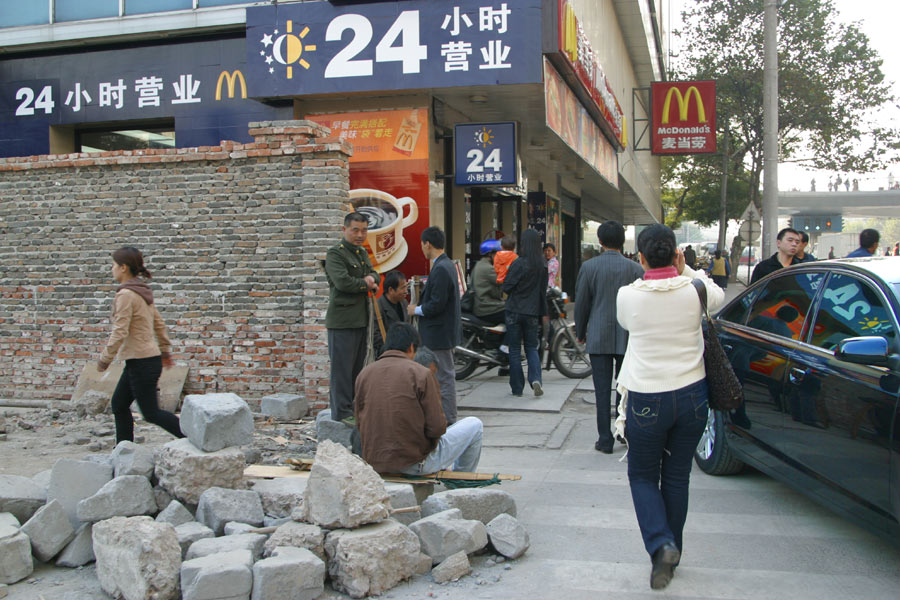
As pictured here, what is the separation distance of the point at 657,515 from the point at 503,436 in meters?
3.49

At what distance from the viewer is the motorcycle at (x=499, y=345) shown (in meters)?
9.83

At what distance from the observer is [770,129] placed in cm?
1317

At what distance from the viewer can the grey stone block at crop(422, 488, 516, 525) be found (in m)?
4.58

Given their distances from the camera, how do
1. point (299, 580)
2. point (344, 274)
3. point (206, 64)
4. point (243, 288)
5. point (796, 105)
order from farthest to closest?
point (796, 105) → point (206, 64) → point (243, 288) → point (344, 274) → point (299, 580)

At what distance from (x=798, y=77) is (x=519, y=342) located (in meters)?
27.4

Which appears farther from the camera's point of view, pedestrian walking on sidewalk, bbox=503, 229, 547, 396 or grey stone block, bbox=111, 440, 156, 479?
pedestrian walking on sidewalk, bbox=503, 229, 547, 396

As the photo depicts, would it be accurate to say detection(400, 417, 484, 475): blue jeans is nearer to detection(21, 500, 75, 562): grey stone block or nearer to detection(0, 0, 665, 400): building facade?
detection(21, 500, 75, 562): grey stone block

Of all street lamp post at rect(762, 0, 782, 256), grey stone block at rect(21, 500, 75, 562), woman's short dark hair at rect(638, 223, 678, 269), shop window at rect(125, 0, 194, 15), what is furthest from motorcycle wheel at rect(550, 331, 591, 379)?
shop window at rect(125, 0, 194, 15)

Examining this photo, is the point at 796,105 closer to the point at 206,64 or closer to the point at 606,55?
the point at 606,55

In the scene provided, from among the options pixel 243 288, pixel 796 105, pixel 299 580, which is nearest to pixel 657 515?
pixel 299 580

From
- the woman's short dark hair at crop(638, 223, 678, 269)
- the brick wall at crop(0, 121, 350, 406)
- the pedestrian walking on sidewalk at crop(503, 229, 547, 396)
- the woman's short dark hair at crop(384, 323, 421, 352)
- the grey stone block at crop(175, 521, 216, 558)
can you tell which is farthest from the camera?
the pedestrian walking on sidewalk at crop(503, 229, 547, 396)

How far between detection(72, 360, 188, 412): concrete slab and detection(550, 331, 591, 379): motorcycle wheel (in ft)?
14.6

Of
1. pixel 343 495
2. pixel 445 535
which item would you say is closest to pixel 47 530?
pixel 343 495

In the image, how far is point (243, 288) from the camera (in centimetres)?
856
